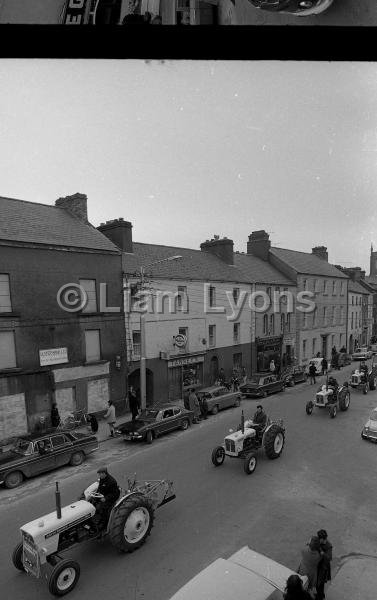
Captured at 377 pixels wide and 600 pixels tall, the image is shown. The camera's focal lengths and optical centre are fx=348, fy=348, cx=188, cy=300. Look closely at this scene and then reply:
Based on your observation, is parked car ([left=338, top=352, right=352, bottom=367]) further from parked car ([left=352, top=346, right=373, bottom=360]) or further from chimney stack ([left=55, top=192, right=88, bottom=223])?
chimney stack ([left=55, top=192, right=88, bottom=223])

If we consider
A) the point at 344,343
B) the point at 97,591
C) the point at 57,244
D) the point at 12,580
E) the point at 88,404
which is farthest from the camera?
the point at 344,343

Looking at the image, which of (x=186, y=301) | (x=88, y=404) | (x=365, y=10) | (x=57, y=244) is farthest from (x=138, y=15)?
(x=186, y=301)

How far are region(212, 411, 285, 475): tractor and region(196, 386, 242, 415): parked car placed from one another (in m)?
2.89

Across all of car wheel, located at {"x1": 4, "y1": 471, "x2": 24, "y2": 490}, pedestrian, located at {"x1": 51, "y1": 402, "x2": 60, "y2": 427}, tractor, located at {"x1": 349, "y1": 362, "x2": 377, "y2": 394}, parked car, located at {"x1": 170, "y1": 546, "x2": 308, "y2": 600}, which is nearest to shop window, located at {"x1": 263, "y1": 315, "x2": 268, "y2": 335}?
parked car, located at {"x1": 170, "y1": 546, "x2": 308, "y2": 600}

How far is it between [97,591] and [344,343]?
496cm

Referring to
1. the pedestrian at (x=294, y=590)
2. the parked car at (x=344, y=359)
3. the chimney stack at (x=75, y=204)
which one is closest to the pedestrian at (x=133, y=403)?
the parked car at (x=344, y=359)

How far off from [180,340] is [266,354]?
2346mm

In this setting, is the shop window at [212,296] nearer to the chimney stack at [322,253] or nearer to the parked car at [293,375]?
the parked car at [293,375]

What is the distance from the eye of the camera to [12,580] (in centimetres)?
375

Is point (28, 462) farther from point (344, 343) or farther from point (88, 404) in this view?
point (344, 343)

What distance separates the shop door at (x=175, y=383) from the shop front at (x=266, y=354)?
1928 mm

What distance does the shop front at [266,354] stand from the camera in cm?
652

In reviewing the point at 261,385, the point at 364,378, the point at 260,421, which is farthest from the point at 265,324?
the point at 364,378

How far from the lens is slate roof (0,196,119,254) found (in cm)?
359
